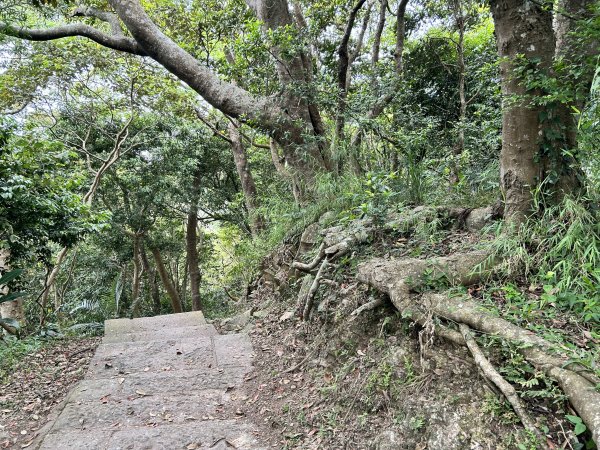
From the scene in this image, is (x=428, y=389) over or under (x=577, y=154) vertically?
under

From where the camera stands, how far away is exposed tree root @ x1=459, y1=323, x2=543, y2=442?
5.42 feet

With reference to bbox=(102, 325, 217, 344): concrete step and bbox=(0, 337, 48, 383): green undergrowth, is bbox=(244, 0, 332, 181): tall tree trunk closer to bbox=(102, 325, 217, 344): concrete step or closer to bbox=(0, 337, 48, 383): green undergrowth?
bbox=(102, 325, 217, 344): concrete step

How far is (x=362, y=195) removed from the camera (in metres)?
4.21

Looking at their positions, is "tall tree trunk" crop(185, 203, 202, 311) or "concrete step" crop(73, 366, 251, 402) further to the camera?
"tall tree trunk" crop(185, 203, 202, 311)

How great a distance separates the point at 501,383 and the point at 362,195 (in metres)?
2.67

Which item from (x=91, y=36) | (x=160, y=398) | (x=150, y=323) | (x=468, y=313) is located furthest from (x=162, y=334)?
(x=91, y=36)

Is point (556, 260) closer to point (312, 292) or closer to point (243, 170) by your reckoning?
point (312, 292)

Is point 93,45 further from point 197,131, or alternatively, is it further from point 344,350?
point 344,350

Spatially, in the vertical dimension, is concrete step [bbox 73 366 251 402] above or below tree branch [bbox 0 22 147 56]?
below

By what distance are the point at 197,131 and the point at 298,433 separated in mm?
8711

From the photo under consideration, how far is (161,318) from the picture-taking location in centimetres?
659

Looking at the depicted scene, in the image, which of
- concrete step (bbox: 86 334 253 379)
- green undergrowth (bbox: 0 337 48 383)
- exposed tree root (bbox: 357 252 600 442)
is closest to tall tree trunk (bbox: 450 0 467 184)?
exposed tree root (bbox: 357 252 600 442)

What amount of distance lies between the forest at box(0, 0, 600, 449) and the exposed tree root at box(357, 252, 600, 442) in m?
0.01

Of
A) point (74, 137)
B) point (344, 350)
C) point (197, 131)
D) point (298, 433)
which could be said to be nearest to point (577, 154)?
point (344, 350)
